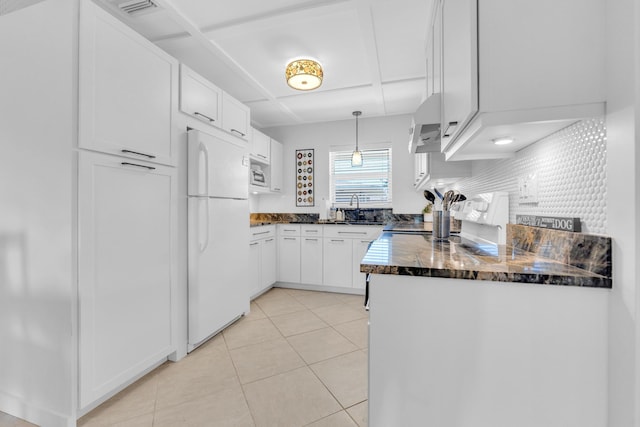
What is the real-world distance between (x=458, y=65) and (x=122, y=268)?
1.97 meters

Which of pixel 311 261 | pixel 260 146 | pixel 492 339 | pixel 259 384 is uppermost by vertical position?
pixel 260 146


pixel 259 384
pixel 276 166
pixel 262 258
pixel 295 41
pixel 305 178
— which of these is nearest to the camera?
pixel 259 384

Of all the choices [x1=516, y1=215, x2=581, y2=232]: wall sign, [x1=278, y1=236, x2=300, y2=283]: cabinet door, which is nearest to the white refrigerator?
[x1=278, y1=236, x2=300, y2=283]: cabinet door

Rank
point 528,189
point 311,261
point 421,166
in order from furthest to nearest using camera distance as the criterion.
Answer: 1. point 311,261
2. point 421,166
3. point 528,189

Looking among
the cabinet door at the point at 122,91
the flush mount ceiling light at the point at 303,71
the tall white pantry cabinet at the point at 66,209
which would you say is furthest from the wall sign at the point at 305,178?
the tall white pantry cabinet at the point at 66,209

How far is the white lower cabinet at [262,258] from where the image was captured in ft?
11.0

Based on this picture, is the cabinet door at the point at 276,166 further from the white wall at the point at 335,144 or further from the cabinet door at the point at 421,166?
the cabinet door at the point at 421,166

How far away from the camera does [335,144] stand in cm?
435

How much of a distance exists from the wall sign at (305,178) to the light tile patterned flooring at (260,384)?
7.02ft

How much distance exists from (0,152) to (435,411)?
2393 mm

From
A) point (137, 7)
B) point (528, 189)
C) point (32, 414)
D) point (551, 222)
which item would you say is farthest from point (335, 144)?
point (32, 414)

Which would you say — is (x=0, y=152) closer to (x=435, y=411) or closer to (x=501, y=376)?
(x=435, y=411)

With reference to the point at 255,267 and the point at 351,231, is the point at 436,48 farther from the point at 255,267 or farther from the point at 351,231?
the point at 255,267

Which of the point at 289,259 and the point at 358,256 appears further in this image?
the point at 289,259
